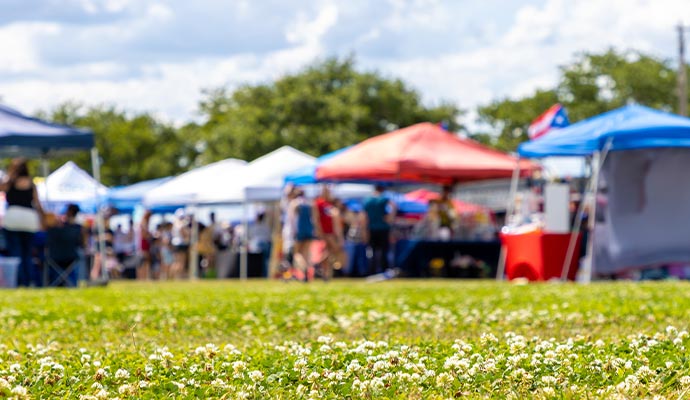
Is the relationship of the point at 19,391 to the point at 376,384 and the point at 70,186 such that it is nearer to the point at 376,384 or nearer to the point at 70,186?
the point at 376,384

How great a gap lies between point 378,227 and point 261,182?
12.7ft

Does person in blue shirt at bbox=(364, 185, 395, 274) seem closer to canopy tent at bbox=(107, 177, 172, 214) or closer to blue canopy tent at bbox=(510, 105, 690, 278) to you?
blue canopy tent at bbox=(510, 105, 690, 278)

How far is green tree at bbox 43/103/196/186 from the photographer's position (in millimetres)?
85750

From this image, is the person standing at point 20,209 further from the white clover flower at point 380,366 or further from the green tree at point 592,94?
the green tree at point 592,94

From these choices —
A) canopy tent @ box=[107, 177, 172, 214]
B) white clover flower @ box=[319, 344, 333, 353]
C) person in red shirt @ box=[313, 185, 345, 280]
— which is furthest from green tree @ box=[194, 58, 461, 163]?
white clover flower @ box=[319, 344, 333, 353]

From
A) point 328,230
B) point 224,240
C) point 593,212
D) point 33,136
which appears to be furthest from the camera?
point 224,240

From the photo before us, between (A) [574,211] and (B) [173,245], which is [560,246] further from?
(B) [173,245]

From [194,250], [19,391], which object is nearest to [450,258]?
[194,250]

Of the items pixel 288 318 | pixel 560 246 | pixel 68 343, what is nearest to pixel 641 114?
pixel 560 246

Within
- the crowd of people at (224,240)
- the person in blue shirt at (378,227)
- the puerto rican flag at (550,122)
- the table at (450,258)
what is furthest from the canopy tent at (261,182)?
the puerto rican flag at (550,122)

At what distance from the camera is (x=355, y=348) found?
6930mm

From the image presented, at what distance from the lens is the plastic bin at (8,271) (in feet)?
65.9

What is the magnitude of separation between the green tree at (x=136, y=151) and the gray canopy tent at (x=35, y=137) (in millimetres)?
63355

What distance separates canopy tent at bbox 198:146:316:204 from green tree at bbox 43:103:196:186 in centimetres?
5510
